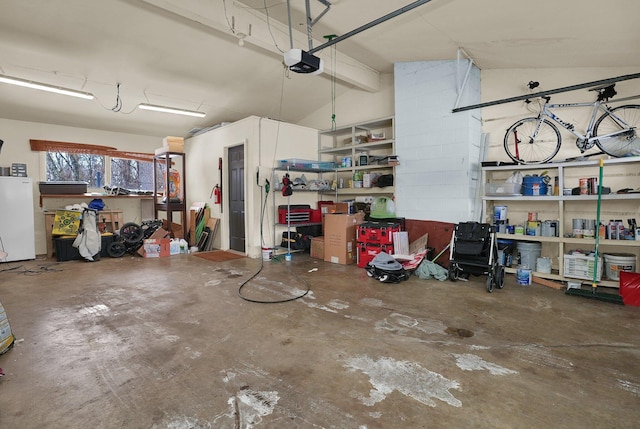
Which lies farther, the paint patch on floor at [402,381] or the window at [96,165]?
the window at [96,165]

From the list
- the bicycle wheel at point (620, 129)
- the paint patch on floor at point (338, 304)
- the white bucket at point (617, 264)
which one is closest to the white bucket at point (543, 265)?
the white bucket at point (617, 264)

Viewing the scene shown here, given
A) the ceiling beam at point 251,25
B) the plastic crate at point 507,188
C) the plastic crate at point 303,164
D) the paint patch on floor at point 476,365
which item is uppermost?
the ceiling beam at point 251,25

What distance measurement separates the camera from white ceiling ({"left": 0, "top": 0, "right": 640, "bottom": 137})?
3578 mm

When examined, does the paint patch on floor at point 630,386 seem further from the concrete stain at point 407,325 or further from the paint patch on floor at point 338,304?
the paint patch on floor at point 338,304

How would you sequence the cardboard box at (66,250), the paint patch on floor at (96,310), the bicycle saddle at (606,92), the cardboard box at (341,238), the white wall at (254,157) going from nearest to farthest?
the paint patch on floor at (96,310) < the bicycle saddle at (606,92) < the cardboard box at (341,238) < the cardboard box at (66,250) < the white wall at (254,157)

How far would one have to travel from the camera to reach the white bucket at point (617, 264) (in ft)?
12.4

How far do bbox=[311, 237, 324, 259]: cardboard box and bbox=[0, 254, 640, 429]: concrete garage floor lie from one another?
197 cm

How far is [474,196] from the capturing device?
5082mm

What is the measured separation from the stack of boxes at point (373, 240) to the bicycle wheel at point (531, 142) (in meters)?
2.08

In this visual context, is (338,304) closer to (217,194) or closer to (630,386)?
(630,386)

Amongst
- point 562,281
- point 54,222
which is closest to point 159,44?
point 54,222

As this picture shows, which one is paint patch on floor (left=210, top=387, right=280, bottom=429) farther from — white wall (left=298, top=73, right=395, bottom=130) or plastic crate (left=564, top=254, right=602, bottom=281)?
white wall (left=298, top=73, right=395, bottom=130)

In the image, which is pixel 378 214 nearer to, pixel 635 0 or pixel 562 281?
pixel 562 281

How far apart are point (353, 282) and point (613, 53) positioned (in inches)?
168
